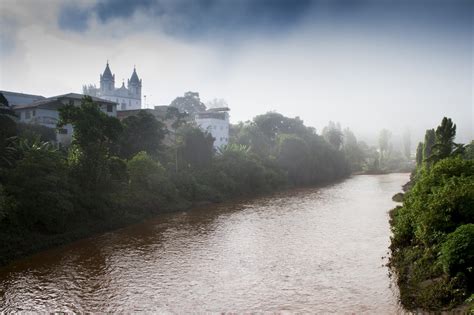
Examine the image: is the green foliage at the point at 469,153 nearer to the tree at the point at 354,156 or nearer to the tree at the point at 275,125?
the tree at the point at 275,125

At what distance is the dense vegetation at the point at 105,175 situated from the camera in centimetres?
2392

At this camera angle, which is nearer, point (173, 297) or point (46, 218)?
point (173, 297)

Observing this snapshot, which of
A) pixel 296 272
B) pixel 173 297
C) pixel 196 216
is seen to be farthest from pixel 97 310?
pixel 196 216

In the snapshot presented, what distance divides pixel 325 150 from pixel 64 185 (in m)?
51.4

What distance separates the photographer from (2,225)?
22.2 metres

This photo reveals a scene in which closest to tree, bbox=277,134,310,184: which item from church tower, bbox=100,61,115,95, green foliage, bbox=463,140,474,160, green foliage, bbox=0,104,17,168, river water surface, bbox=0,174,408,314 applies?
green foliage, bbox=463,140,474,160

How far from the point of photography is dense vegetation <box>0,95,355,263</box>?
78.5 feet

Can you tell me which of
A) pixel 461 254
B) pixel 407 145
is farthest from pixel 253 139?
pixel 407 145

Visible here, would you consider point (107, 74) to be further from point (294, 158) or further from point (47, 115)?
point (294, 158)

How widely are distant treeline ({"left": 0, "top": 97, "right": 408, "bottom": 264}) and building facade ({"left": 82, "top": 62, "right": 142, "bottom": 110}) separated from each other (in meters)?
48.1

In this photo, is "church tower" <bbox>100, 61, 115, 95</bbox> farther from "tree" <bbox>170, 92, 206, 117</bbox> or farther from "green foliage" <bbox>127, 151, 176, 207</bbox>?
"green foliage" <bbox>127, 151, 176, 207</bbox>

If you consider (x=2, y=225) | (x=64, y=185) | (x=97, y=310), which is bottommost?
(x=97, y=310)

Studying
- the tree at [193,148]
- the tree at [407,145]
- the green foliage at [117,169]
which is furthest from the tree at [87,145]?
the tree at [407,145]

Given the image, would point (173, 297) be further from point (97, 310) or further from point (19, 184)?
point (19, 184)
